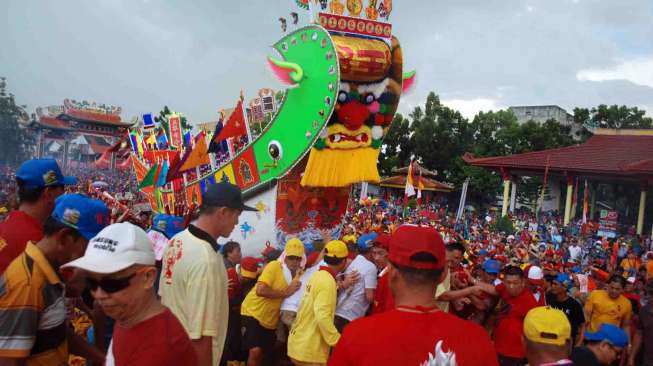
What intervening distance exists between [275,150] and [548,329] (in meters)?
6.17

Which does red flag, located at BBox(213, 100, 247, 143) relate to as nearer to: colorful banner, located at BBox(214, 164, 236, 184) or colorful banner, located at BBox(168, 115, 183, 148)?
colorful banner, located at BBox(214, 164, 236, 184)

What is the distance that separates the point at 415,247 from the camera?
183cm

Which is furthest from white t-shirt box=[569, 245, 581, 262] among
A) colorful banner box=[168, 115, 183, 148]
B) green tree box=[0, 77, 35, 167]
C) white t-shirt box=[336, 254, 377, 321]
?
green tree box=[0, 77, 35, 167]

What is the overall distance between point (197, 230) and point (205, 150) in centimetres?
740

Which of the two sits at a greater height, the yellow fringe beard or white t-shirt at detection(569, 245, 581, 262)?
the yellow fringe beard

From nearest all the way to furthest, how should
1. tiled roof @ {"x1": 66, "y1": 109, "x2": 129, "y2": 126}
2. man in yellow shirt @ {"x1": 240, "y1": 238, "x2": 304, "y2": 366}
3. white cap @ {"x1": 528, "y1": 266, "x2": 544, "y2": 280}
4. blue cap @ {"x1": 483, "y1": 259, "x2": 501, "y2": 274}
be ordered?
1. man in yellow shirt @ {"x1": 240, "y1": 238, "x2": 304, "y2": 366}
2. white cap @ {"x1": 528, "y1": 266, "x2": 544, "y2": 280}
3. blue cap @ {"x1": 483, "y1": 259, "x2": 501, "y2": 274}
4. tiled roof @ {"x1": 66, "y1": 109, "x2": 129, "y2": 126}

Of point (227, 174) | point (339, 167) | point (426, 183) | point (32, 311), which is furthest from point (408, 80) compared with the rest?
point (426, 183)

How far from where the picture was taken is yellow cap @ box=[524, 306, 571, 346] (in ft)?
8.48

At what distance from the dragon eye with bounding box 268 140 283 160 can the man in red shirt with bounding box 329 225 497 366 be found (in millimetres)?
6410

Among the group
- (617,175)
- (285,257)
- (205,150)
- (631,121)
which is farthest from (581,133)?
(285,257)

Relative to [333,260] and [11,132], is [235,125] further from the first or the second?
[11,132]

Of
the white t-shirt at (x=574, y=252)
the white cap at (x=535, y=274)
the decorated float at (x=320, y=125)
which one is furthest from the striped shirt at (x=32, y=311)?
the white t-shirt at (x=574, y=252)

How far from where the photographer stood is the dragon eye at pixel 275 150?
819 cm

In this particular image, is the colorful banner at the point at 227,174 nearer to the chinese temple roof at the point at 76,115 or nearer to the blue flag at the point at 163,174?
the blue flag at the point at 163,174
